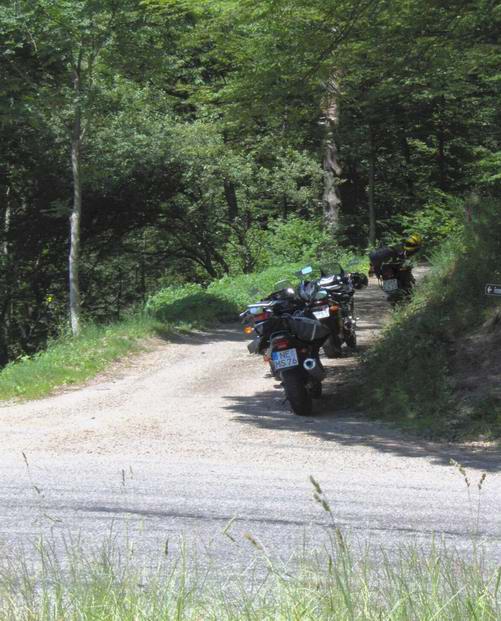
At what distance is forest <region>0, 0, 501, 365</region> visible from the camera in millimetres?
12352

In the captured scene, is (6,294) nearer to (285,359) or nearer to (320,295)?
(320,295)

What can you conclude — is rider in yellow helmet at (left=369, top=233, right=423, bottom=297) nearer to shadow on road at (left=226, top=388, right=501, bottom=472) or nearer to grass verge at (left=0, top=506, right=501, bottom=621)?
shadow on road at (left=226, top=388, right=501, bottom=472)

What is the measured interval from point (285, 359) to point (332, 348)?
284 centimetres

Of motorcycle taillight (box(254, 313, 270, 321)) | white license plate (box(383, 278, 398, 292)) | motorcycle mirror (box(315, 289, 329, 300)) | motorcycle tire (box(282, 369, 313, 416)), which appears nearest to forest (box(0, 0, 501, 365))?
white license plate (box(383, 278, 398, 292))

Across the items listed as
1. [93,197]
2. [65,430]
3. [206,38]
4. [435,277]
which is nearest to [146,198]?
[93,197]

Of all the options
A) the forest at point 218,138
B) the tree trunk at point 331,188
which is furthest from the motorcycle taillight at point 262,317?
the tree trunk at point 331,188

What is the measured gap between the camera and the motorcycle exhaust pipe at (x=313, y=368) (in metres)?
10.4

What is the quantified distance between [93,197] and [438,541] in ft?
70.1

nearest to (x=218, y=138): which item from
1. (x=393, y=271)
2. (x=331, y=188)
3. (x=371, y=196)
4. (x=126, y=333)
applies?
(x=331, y=188)

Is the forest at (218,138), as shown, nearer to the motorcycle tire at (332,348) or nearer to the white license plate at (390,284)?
the white license plate at (390,284)

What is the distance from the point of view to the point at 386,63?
12.7m

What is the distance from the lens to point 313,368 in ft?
34.2

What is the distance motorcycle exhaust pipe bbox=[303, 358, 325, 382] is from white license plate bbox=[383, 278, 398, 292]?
4806 mm

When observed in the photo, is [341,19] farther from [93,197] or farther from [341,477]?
[93,197]
